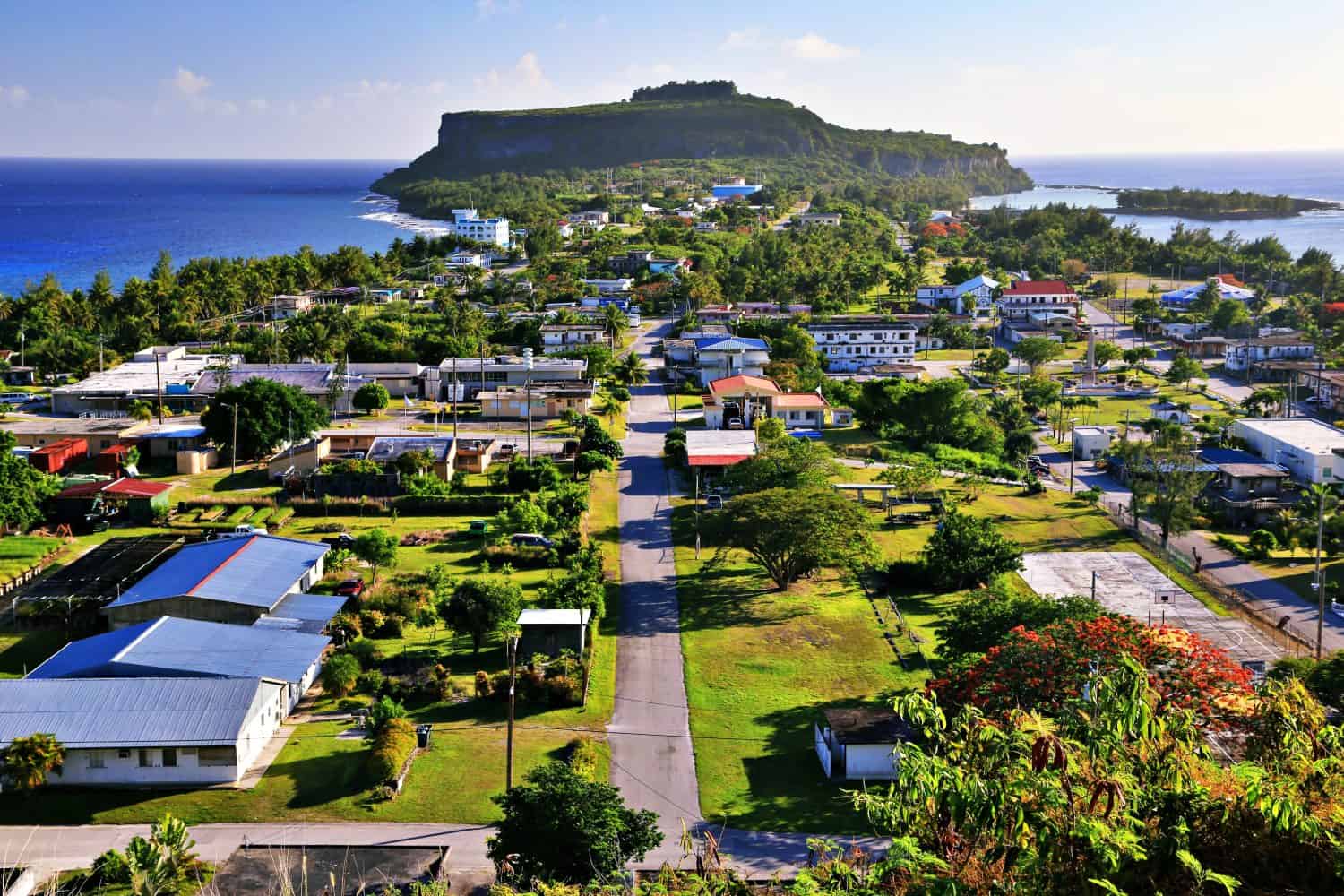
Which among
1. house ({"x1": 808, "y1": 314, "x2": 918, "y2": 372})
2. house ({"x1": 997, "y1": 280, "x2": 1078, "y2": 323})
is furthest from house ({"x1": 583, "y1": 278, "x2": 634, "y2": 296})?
house ({"x1": 997, "y1": 280, "x2": 1078, "y2": 323})

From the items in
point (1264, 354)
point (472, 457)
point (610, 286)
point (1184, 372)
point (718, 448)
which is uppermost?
point (610, 286)

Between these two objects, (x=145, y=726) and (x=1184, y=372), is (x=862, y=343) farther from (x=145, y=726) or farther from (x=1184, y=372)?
(x=145, y=726)

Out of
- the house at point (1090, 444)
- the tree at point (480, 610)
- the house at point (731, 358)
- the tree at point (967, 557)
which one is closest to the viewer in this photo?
the tree at point (480, 610)

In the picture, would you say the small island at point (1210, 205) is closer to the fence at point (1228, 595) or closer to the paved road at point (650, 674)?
the fence at point (1228, 595)

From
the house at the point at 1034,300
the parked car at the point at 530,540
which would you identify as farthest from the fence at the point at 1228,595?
the house at the point at 1034,300

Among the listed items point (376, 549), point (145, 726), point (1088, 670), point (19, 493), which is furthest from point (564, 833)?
point (19, 493)

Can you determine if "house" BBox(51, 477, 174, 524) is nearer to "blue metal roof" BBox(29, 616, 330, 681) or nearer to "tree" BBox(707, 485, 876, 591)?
"blue metal roof" BBox(29, 616, 330, 681)
